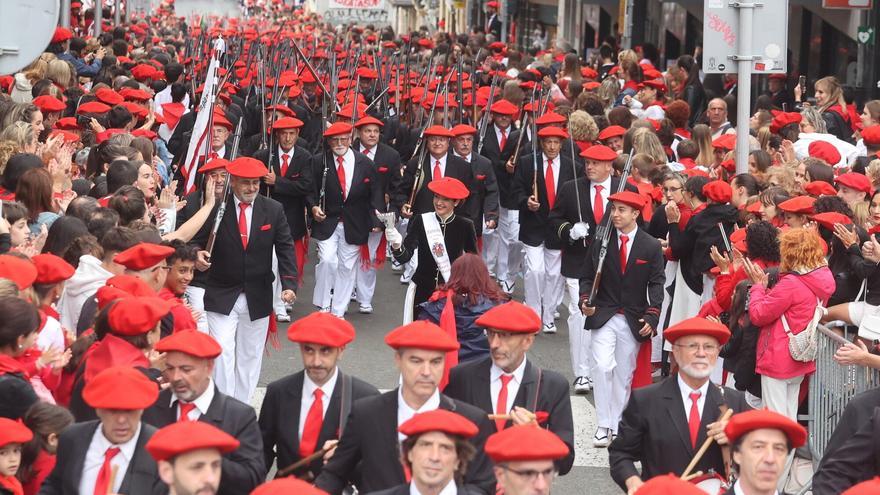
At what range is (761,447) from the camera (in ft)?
19.9

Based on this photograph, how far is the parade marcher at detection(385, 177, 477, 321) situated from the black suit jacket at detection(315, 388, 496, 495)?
4469mm

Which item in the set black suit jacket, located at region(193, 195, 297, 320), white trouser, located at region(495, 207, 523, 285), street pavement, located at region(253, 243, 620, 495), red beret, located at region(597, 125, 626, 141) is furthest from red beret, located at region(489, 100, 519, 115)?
black suit jacket, located at region(193, 195, 297, 320)

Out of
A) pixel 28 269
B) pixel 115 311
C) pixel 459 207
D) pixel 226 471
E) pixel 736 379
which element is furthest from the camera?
pixel 459 207

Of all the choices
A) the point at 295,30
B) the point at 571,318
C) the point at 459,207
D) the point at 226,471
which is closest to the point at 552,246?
the point at 459,207

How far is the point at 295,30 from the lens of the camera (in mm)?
45031

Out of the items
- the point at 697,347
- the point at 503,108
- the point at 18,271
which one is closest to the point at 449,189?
the point at 18,271

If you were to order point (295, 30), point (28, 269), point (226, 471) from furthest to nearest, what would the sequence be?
point (295, 30) < point (28, 269) < point (226, 471)

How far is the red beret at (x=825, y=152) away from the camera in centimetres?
1346

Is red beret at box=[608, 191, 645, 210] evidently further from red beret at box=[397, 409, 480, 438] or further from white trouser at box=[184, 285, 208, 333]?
red beret at box=[397, 409, 480, 438]

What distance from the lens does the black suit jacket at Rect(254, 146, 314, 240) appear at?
577 inches

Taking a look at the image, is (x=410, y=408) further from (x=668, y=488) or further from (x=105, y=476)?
(x=668, y=488)

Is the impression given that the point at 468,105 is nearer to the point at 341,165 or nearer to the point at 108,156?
the point at 341,165

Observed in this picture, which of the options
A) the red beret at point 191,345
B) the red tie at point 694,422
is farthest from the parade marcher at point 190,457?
the red tie at point 694,422

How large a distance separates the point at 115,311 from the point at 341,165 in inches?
291
